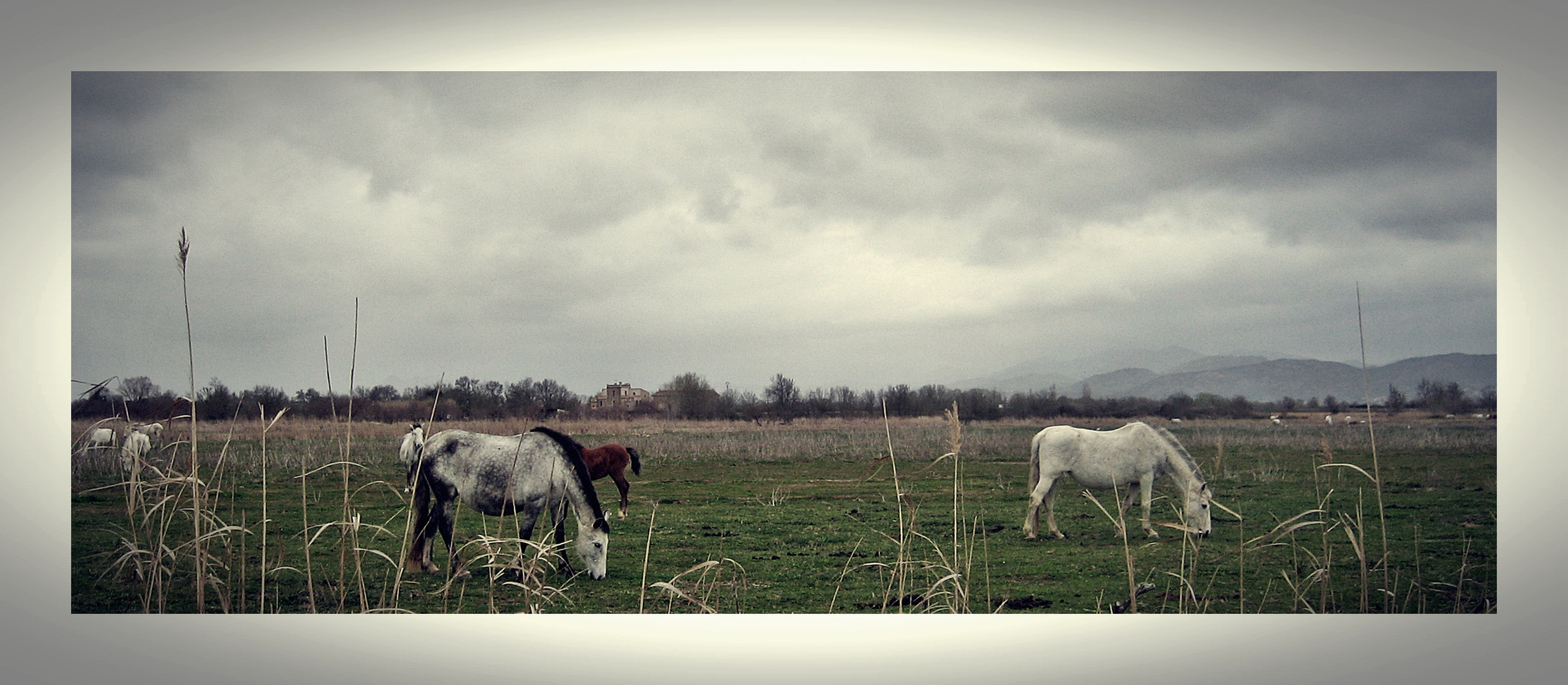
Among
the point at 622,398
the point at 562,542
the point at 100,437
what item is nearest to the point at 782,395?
the point at 622,398

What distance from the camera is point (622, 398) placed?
903 cm

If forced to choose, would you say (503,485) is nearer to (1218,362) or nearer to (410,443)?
(410,443)

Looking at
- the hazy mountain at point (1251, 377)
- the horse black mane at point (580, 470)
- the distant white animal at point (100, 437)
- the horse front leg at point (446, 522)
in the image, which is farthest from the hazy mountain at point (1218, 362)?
the distant white animal at point (100, 437)

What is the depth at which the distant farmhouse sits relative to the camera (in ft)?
29.1

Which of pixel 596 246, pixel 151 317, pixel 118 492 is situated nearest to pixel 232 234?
pixel 151 317

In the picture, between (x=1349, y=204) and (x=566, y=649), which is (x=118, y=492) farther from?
(x=1349, y=204)

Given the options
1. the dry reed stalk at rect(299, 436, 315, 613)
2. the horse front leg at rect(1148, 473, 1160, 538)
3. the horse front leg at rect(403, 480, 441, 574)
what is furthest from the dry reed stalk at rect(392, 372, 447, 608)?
the horse front leg at rect(1148, 473, 1160, 538)

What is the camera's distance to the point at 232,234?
732 centimetres

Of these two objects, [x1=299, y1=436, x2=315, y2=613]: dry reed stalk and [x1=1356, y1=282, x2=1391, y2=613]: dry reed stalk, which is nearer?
[x1=299, y1=436, x2=315, y2=613]: dry reed stalk

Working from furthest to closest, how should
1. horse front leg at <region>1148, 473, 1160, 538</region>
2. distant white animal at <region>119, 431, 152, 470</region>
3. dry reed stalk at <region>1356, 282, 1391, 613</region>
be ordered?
horse front leg at <region>1148, 473, 1160, 538</region>, dry reed stalk at <region>1356, 282, 1391, 613</region>, distant white animal at <region>119, 431, 152, 470</region>

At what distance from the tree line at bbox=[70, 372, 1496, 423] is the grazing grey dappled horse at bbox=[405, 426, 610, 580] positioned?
0.90m

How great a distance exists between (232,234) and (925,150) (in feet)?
22.1

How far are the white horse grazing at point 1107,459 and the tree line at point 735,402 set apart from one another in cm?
95

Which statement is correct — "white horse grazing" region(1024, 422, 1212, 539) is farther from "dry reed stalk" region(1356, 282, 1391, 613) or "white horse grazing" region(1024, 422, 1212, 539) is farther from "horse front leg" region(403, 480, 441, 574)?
"horse front leg" region(403, 480, 441, 574)
